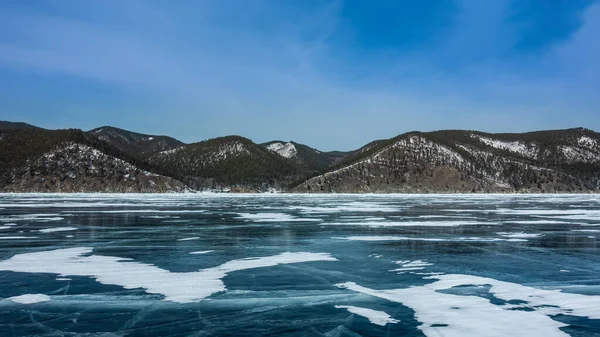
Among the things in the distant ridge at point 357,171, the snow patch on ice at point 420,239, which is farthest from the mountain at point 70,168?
the snow patch on ice at point 420,239

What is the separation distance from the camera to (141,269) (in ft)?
46.9

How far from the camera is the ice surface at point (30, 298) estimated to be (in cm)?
1045

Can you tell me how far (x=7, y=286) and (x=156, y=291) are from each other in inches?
150

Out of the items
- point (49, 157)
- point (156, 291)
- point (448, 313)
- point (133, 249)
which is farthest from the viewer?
point (49, 157)

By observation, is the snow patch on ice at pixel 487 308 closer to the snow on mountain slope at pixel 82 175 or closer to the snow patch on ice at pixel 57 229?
the snow patch on ice at pixel 57 229

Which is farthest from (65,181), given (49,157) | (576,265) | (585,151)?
(585,151)

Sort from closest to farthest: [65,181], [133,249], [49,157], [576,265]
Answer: [576,265] < [133,249] < [65,181] < [49,157]

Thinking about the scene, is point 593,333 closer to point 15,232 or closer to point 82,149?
point 15,232

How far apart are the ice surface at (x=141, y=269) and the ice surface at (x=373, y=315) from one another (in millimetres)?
3378

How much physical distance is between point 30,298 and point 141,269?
3.78 m

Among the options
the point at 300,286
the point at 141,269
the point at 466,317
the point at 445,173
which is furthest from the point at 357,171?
the point at 466,317

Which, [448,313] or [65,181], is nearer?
[448,313]

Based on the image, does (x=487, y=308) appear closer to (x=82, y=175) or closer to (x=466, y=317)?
(x=466, y=317)

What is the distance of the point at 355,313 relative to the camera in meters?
9.55
